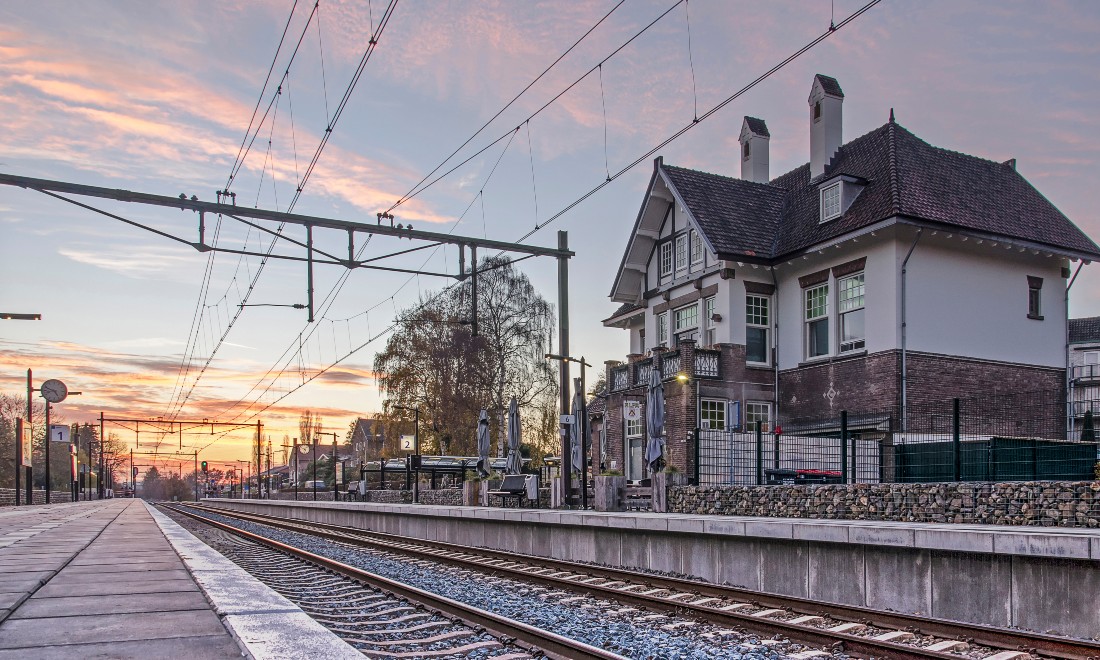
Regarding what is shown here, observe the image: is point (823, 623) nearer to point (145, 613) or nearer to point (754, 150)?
point (145, 613)

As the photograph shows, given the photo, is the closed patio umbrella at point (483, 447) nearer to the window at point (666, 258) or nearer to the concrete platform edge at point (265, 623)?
the window at point (666, 258)

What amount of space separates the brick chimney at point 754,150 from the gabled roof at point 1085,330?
39.7 m

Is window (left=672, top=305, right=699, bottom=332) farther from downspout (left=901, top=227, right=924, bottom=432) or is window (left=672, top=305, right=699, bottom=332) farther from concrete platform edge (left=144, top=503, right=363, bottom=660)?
concrete platform edge (left=144, top=503, right=363, bottom=660)

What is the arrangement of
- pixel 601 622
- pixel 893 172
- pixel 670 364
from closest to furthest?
pixel 601 622 < pixel 893 172 < pixel 670 364

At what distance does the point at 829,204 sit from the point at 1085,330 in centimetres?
4869

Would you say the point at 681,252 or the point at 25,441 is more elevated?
the point at 681,252

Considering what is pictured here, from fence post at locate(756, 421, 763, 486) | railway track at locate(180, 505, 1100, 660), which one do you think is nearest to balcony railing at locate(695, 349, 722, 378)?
fence post at locate(756, 421, 763, 486)

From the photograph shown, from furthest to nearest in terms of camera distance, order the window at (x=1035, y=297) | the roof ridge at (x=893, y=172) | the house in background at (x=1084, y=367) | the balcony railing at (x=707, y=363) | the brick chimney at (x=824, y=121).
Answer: the brick chimney at (x=824, y=121), the balcony railing at (x=707, y=363), the window at (x=1035, y=297), the house in background at (x=1084, y=367), the roof ridge at (x=893, y=172)

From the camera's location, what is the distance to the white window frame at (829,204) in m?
28.1

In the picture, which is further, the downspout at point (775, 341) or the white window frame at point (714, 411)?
the downspout at point (775, 341)

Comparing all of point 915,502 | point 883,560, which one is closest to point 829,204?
point 915,502

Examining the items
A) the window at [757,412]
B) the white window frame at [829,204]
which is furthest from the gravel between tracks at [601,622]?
the white window frame at [829,204]

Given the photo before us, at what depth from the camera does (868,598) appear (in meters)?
11.3

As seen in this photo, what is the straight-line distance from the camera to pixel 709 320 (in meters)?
31.2
